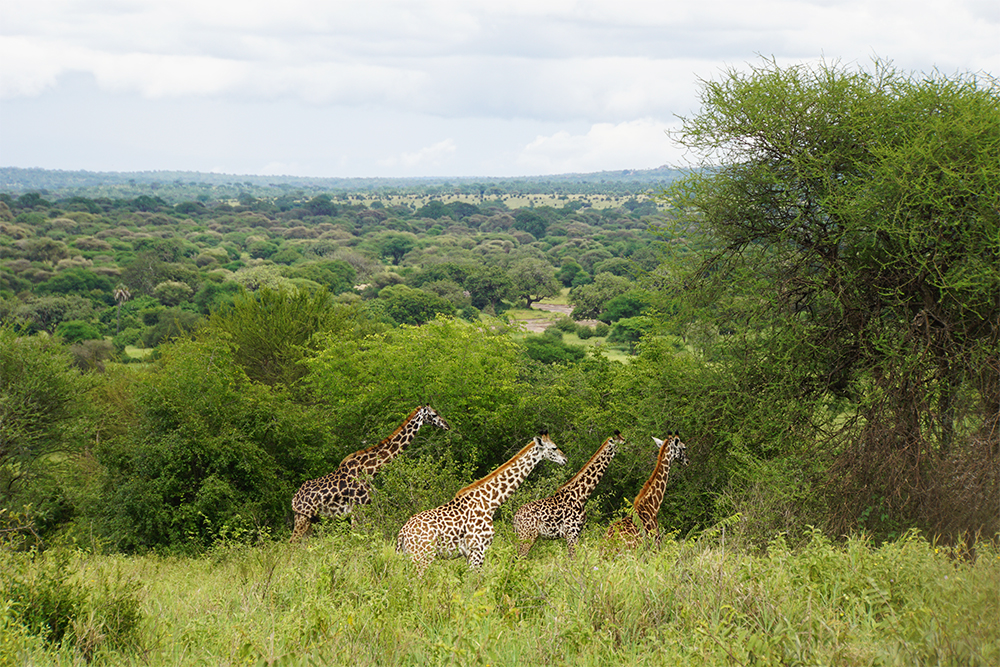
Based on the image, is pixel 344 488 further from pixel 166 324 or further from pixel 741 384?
pixel 166 324

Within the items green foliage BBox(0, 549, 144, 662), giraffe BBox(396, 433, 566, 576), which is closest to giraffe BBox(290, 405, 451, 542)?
giraffe BBox(396, 433, 566, 576)

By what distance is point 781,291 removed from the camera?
1288 centimetres

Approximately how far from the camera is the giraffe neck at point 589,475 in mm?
11984

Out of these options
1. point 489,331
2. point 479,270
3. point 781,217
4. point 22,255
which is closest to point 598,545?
point 781,217

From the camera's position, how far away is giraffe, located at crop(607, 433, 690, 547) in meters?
10.6

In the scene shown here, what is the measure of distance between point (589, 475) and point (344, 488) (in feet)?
13.5

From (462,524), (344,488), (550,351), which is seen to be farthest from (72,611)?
(550,351)

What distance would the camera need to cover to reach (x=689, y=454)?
1395 centimetres

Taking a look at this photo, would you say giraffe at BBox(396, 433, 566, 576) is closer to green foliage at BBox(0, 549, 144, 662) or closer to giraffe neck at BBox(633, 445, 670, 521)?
giraffe neck at BBox(633, 445, 670, 521)

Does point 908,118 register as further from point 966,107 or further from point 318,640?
point 318,640

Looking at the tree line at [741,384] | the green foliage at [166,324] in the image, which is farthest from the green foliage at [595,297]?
the tree line at [741,384]

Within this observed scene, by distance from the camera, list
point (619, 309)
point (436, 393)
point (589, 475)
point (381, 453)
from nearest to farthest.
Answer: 1. point (589, 475)
2. point (381, 453)
3. point (436, 393)
4. point (619, 309)

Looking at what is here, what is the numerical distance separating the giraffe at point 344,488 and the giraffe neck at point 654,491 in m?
4.34

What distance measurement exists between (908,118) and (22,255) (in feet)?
382
